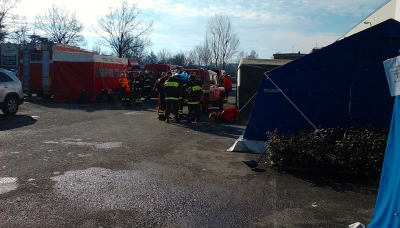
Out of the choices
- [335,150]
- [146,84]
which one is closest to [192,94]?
[335,150]

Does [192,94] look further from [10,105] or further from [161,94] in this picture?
[10,105]

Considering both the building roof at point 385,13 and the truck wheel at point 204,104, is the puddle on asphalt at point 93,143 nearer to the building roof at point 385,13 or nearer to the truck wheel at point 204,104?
the truck wheel at point 204,104

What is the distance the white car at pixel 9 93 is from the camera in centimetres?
1596

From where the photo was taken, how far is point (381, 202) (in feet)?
15.7

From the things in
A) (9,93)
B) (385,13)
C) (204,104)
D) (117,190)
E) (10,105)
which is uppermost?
(385,13)

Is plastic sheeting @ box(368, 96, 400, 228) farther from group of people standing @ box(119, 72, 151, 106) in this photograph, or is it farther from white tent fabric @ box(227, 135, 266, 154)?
group of people standing @ box(119, 72, 151, 106)

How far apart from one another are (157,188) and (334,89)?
4.84m

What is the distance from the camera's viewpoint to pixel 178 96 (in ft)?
49.4

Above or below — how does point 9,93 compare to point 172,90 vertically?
below

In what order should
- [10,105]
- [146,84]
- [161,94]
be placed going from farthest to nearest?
1. [146,84]
2. [10,105]
3. [161,94]

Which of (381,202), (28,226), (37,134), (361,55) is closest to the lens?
(381,202)

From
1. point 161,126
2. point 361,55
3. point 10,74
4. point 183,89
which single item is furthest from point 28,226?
point 10,74

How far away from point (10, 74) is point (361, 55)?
13.2m

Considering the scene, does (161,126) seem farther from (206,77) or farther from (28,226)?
(28,226)
